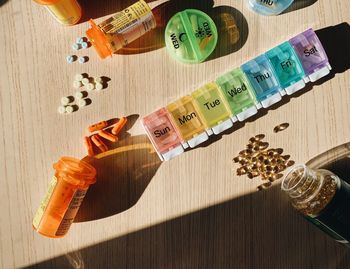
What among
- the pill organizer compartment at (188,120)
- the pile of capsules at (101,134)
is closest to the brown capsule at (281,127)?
the pill organizer compartment at (188,120)

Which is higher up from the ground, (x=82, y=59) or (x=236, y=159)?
(x=82, y=59)

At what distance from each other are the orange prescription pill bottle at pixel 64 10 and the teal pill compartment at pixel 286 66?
323mm

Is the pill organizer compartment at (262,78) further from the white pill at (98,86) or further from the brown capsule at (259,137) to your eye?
the white pill at (98,86)

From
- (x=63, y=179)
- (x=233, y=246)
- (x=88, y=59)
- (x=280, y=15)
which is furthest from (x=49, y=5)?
(x=233, y=246)

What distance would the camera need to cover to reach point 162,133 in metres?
0.77

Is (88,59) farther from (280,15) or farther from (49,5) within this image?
(280,15)

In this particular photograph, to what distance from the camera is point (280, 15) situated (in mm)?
796

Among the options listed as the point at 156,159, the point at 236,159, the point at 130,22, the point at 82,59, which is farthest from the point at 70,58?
the point at 236,159

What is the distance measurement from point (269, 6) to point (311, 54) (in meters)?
0.11

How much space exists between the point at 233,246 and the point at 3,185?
16.1 inches

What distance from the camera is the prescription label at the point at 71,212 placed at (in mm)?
747

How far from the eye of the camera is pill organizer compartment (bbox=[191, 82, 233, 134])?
0.77m

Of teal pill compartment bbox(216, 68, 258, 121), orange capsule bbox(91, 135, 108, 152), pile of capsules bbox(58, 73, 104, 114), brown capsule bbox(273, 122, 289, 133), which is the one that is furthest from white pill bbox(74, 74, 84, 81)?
brown capsule bbox(273, 122, 289, 133)

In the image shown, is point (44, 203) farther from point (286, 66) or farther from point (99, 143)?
point (286, 66)
